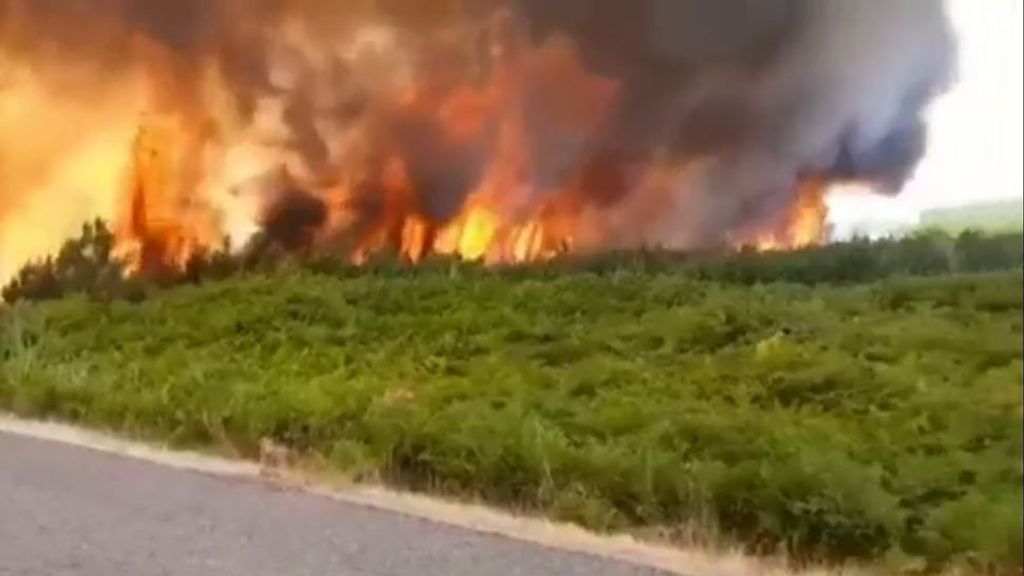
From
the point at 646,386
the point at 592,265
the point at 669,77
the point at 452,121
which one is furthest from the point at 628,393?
the point at 452,121

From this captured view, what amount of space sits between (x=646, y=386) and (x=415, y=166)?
48 centimetres

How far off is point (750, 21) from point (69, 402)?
1.04 metres

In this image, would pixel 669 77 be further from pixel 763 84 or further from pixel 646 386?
pixel 646 386

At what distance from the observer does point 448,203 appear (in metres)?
1.68

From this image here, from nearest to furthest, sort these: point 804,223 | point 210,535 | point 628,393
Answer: point 804,223 → point 628,393 → point 210,535

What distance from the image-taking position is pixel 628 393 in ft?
4.54

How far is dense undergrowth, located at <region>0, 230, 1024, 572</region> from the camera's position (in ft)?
3.39

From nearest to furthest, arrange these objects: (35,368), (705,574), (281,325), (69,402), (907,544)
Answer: (907,544) < (705,574) < (281,325) < (69,402) < (35,368)

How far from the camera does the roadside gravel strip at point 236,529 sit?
57.4 inches

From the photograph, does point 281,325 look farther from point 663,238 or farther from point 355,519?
point 663,238

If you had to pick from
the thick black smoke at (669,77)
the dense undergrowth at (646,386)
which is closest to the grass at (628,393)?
the dense undergrowth at (646,386)

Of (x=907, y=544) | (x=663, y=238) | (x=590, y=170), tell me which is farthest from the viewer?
(x=590, y=170)

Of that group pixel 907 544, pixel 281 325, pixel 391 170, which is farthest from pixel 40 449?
pixel 907 544

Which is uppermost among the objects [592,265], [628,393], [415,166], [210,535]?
[415,166]
